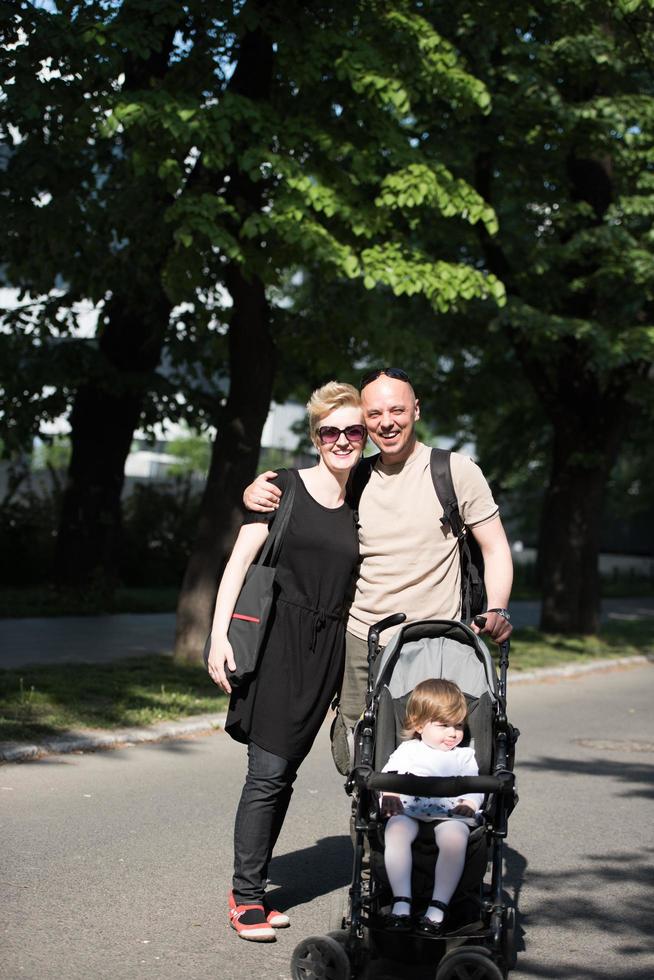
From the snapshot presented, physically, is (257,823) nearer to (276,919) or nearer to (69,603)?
(276,919)

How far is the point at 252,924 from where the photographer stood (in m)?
5.30

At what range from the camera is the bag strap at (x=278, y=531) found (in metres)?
5.39

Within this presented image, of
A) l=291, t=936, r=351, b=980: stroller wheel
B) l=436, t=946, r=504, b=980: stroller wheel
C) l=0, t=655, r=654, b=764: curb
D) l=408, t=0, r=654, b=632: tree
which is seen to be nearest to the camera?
l=436, t=946, r=504, b=980: stroller wheel

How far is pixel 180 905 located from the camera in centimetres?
574

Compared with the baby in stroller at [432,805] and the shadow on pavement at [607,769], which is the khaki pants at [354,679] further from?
the shadow on pavement at [607,769]

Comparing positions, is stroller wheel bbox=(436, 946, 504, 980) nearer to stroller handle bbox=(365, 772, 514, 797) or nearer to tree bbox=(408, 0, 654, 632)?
stroller handle bbox=(365, 772, 514, 797)

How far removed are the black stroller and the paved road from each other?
27.2ft

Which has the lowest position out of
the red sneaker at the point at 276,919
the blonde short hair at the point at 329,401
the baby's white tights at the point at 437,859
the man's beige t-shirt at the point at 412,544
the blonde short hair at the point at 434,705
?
the red sneaker at the point at 276,919

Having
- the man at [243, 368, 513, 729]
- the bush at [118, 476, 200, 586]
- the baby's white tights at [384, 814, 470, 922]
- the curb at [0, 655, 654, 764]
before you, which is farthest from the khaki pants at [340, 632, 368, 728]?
the bush at [118, 476, 200, 586]

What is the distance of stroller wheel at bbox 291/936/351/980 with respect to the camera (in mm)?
4535

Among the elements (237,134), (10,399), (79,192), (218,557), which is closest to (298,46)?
(237,134)

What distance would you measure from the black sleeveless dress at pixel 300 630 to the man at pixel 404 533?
87mm

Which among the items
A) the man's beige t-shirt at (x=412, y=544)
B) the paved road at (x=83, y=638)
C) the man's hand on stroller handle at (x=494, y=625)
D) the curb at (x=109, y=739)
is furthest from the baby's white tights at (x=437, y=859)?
the paved road at (x=83, y=638)

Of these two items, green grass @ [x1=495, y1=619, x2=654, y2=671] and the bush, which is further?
the bush
